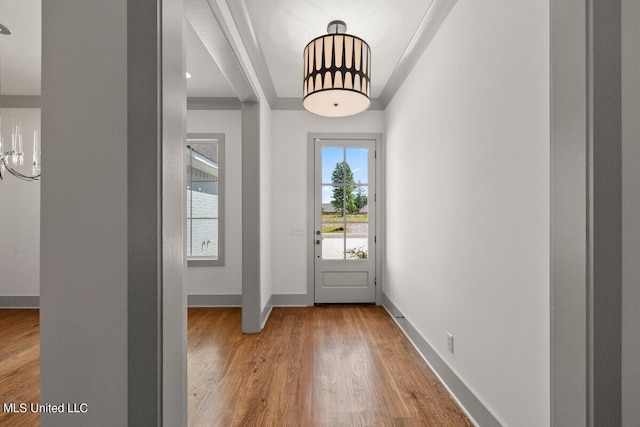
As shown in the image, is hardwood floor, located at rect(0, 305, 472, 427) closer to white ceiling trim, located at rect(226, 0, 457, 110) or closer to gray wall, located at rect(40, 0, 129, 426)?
gray wall, located at rect(40, 0, 129, 426)

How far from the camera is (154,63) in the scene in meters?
0.94

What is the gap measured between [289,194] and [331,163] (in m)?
0.69

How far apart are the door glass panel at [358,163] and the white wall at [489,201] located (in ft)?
4.88

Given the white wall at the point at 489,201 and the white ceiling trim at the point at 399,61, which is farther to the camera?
the white ceiling trim at the point at 399,61

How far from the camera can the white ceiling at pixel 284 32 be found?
8.03 ft

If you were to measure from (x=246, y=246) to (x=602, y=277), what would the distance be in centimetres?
293

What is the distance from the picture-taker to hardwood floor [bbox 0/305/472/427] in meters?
1.96

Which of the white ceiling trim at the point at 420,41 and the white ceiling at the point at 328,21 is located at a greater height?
the white ceiling at the point at 328,21

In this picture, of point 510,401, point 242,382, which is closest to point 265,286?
point 242,382

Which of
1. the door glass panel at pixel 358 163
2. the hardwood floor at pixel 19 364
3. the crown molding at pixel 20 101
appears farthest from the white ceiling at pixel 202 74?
the hardwood floor at pixel 19 364

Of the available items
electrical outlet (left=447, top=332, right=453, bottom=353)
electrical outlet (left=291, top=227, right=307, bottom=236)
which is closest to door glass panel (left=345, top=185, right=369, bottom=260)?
electrical outlet (left=291, top=227, right=307, bottom=236)

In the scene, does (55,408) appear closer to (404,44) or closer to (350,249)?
(404,44)

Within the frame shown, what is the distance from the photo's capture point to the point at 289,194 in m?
4.38

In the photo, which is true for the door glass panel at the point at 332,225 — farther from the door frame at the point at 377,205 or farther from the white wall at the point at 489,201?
the white wall at the point at 489,201
